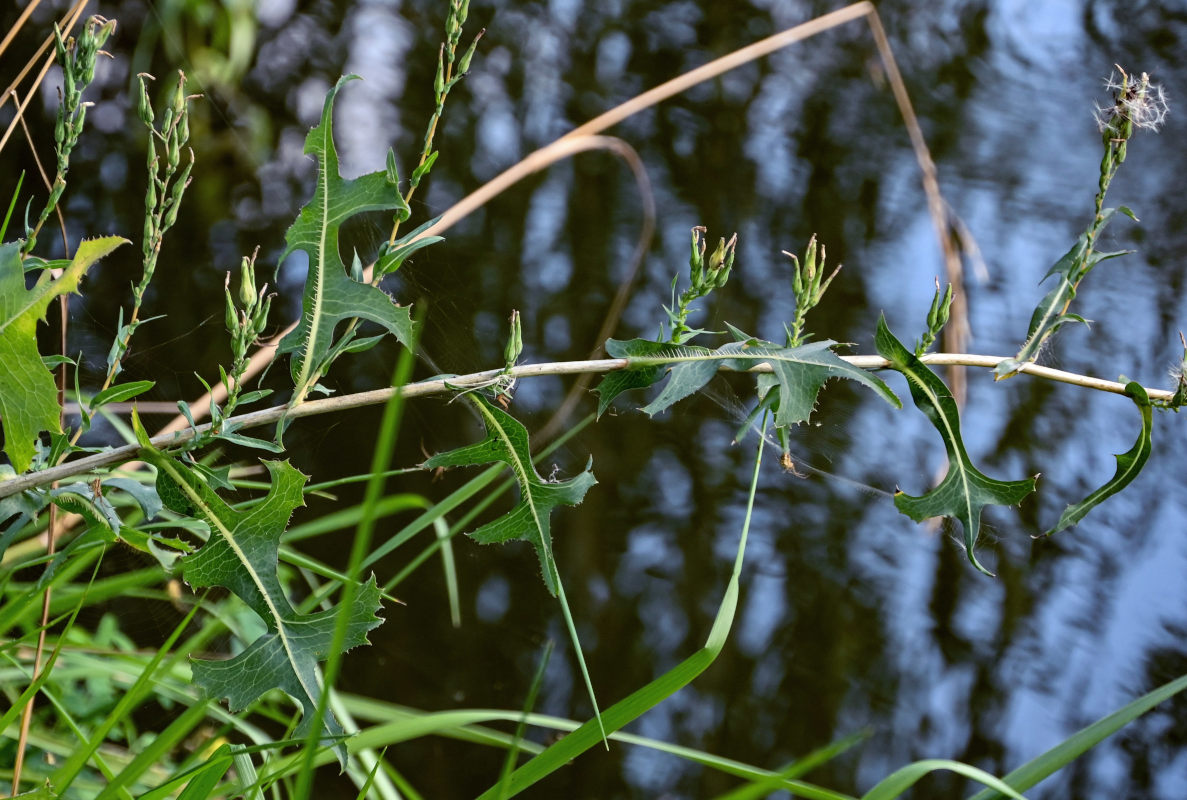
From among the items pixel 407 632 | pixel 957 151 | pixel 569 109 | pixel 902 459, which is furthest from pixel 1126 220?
pixel 407 632

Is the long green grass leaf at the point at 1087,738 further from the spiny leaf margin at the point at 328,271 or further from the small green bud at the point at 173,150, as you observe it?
the small green bud at the point at 173,150

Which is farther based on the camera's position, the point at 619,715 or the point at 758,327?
the point at 758,327

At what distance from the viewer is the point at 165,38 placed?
1.16 metres

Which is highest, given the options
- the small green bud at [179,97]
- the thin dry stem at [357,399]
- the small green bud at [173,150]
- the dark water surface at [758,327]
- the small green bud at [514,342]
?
the small green bud at [179,97]

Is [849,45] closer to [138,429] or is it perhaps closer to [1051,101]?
[1051,101]

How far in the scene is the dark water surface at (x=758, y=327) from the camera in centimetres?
104

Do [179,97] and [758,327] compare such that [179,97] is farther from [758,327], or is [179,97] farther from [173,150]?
[758,327]

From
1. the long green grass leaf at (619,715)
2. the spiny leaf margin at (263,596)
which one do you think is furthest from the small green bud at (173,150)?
the long green grass leaf at (619,715)

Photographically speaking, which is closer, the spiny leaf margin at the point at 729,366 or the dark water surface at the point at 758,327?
the spiny leaf margin at the point at 729,366

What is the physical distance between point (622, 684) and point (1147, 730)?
584mm

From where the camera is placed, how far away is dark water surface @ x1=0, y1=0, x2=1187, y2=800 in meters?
1.04

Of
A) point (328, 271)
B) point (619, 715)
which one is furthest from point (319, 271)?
point (619, 715)

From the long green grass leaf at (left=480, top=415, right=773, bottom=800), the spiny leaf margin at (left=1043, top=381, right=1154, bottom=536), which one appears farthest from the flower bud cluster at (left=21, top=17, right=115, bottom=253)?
the spiny leaf margin at (left=1043, top=381, right=1154, bottom=536)

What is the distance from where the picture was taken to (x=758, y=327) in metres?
1.12
